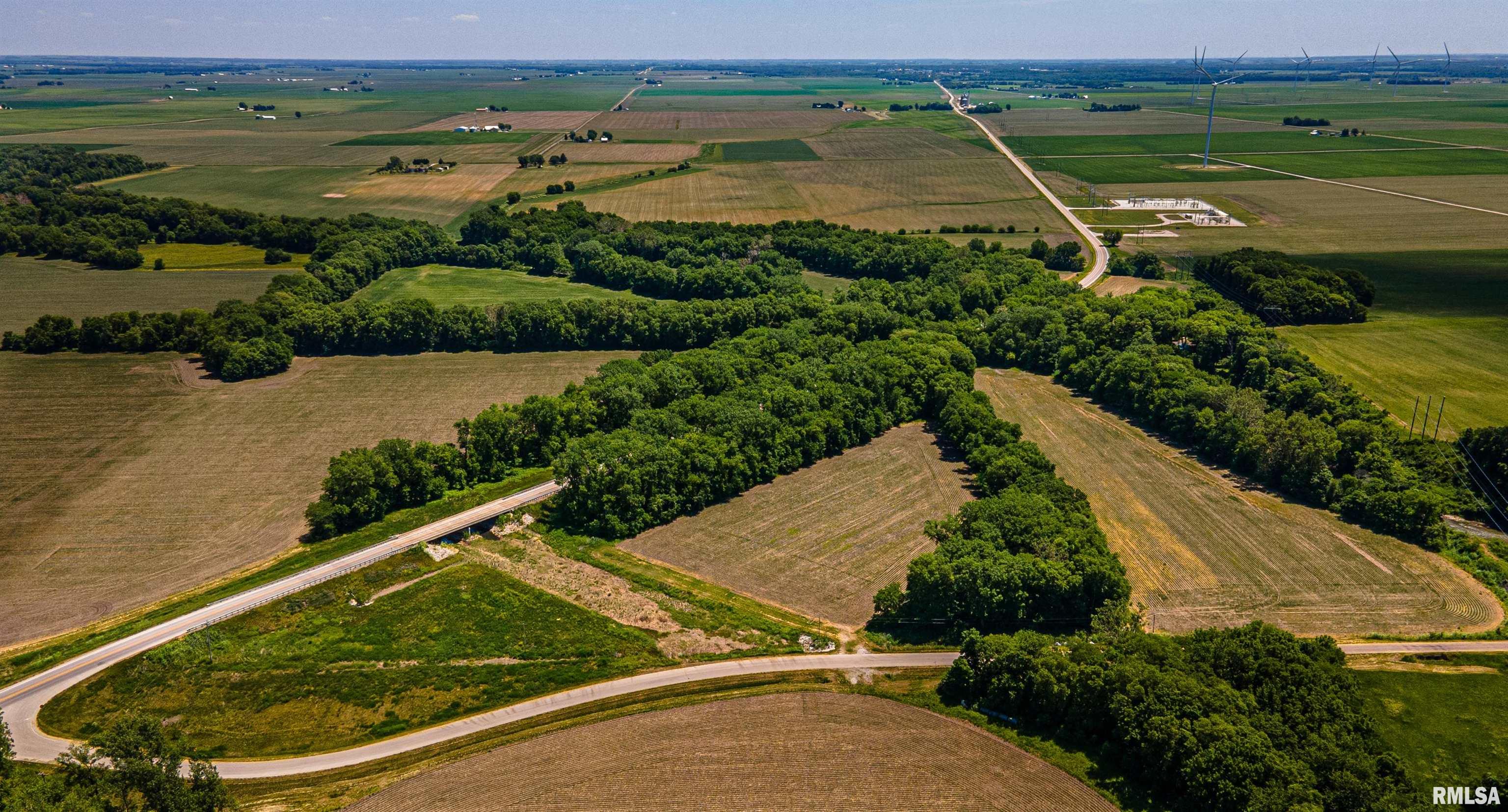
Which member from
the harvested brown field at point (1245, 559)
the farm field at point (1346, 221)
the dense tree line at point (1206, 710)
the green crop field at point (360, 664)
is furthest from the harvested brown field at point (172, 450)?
the farm field at point (1346, 221)

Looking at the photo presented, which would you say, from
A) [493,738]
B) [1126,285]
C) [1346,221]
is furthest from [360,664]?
[1346,221]

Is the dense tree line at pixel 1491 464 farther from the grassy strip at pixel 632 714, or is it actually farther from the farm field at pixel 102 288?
the farm field at pixel 102 288

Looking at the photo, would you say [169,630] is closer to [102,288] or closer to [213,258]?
[102,288]

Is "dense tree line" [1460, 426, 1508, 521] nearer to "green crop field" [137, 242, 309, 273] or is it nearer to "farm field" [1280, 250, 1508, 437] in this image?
"farm field" [1280, 250, 1508, 437]

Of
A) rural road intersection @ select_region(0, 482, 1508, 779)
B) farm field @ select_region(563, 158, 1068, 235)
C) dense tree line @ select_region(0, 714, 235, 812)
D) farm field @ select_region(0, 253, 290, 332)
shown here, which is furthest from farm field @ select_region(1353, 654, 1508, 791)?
farm field @ select_region(0, 253, 290, 332)

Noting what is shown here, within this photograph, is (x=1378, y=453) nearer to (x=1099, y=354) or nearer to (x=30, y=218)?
(x=1099, y=354)

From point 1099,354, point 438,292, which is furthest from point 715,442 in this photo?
point 438,292

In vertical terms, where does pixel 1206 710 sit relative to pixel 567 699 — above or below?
above
